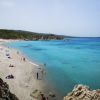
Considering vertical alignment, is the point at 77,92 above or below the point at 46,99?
above

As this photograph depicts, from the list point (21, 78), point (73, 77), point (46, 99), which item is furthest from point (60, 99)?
point (73, 77)

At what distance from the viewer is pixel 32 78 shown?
33156mm

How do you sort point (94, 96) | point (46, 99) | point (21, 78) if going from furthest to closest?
point (21, 78), point (46, 99), point (94, 96)

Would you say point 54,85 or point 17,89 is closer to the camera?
point 17,89

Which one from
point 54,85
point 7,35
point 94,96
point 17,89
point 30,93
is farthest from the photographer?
point 7,35

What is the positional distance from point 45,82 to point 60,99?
8082 millimetres

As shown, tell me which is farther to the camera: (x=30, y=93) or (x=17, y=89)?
(x=17, y=89)

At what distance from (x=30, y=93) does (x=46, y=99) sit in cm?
243

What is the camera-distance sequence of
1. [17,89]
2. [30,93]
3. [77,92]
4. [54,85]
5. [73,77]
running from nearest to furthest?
[77,92]
[30,93]
[17,89]
[54,85]
[73,77]

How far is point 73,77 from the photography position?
36438 millimetres

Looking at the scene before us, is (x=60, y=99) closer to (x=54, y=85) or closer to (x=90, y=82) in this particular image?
(x=54, y=85)

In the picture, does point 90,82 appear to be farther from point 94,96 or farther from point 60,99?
point 94,96

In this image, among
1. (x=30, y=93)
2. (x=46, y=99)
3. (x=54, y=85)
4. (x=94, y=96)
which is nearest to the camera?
(x=94, y=96)

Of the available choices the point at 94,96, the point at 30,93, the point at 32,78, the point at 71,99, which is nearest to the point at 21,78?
the point at 32,78
